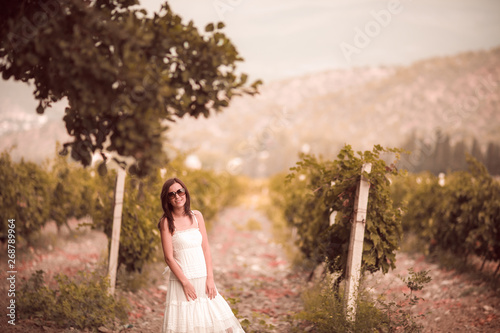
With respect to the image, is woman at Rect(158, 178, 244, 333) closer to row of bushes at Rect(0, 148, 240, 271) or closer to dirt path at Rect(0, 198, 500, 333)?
row of bushes at Rect(0, 148, 240, 271)

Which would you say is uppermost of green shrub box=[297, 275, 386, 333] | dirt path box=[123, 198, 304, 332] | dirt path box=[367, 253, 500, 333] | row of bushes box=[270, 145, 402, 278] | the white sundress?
row of bushes box=[270, 145, 402, 278]

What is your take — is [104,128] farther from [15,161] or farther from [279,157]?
[279,157]

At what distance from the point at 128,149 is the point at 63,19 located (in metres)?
0.94

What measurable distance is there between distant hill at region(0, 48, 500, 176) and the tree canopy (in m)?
35.9

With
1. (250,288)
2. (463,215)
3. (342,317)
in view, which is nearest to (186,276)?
(342,317)

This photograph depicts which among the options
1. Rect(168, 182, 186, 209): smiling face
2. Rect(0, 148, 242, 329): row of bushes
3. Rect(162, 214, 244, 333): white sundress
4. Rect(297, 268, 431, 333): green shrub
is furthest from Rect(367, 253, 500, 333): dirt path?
Rect(0, 148, 242, 329): row of bushes

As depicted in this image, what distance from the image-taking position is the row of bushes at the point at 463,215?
6.58m

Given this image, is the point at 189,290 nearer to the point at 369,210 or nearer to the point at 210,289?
the point at 210,289

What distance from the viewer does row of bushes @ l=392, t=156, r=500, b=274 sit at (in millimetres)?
6582

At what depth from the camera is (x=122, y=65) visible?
Result: 225cm

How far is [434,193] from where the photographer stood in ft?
31.6

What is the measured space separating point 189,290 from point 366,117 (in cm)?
8139

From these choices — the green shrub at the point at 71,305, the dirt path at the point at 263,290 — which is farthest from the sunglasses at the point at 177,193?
the dirt path at the point at 263,290

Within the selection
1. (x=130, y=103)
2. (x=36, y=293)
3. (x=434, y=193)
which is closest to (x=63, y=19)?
(x=130, y=103)
